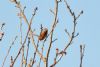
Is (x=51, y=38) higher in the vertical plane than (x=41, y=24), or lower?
lower

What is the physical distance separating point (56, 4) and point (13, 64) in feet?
3.57

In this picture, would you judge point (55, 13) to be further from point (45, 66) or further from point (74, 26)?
point (45, 66)

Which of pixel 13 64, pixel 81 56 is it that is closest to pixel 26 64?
pixel 13 64

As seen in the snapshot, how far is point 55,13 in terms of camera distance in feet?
9.66

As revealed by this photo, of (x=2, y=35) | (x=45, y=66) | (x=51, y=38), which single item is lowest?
(x=45, y=66)

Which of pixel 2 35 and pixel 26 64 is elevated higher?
pixel 2 35

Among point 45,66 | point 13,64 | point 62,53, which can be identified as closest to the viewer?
point 45,66

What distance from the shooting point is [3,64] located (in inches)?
143

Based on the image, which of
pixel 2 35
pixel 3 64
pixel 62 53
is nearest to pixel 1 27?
pixel 2 35

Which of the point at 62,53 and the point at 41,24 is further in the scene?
the point at 41,24

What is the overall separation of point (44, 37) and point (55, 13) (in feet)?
1.56

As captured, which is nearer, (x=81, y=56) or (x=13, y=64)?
(x=81, y=56)

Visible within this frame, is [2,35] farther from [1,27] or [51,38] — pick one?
[51,38]

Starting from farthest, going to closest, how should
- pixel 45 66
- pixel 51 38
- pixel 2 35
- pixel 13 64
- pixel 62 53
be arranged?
pixel 2 35 → pixel 13 64 → pixel 62 53 → pixel 51 38 → pixel 45 66
